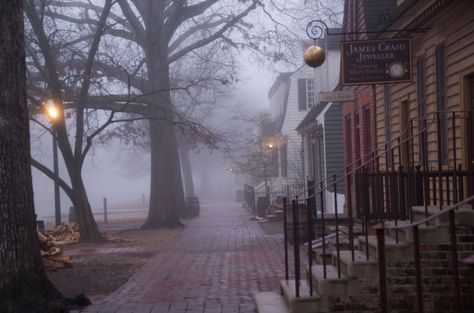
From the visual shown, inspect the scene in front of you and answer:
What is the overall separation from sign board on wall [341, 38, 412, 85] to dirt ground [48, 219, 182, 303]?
511cm

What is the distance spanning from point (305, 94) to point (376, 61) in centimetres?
2199

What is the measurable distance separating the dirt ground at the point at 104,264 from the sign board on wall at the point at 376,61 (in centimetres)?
511

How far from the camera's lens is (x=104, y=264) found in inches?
524

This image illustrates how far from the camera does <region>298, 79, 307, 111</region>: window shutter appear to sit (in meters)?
33.2

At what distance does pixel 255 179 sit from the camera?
42438 millimetres

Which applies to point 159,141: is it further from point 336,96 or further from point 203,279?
point 203,279

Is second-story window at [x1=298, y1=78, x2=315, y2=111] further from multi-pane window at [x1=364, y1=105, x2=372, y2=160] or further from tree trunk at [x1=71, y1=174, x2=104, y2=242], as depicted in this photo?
tree trunk at [x1=71, y1=174, x2=104, y2=242]

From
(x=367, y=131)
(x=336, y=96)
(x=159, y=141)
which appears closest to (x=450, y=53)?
(x=336, y=96)

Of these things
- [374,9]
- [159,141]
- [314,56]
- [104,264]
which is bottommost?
[104,264]

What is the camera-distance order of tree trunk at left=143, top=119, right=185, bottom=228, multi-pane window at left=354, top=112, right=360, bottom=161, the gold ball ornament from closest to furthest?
the gold ball ornament
multi-pane window at left=354, top=112, right=360, bottom=161
tree trunk at left=143, top=119, right=185, bottom=228

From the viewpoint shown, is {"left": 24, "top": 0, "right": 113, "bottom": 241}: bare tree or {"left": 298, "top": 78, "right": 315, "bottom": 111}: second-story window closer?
{"left": 24, "top": 0, "right": 113, "bottom": 241}: bare tree

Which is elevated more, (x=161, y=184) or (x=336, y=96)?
(x=336, y=96)

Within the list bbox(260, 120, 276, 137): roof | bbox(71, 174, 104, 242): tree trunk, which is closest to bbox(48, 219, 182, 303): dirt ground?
bbox(71, 174, 104, 242): tree trunk

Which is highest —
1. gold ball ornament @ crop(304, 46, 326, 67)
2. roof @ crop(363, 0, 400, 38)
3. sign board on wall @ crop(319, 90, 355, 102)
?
roof @ crop(363, 0, 400, 38)
